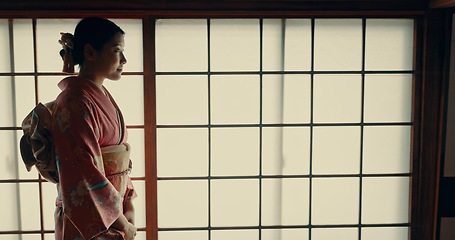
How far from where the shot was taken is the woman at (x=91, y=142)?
2.12 m

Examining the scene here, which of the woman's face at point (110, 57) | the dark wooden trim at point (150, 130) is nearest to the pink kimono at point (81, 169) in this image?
the woman's face at point (110, 57)

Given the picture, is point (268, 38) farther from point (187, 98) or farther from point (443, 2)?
point (443, 2)

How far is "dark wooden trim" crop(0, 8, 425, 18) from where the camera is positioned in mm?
2826

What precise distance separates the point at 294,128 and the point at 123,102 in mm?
1074

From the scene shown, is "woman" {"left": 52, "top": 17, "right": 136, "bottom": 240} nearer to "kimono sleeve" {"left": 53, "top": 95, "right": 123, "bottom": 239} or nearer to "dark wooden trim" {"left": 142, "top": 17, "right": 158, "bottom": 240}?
"kimono sleeve" {"left": 53, "top": 95, "right": 123, "bottom": 239}

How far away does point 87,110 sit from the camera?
217 centimetres

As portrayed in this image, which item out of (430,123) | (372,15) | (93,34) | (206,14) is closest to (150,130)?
(206,14)

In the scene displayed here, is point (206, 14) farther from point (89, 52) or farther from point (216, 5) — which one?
point (89, 52)

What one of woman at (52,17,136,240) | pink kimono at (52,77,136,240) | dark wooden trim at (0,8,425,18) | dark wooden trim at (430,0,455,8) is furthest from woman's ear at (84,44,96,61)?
dark wooden trim at (430,0,455,8)

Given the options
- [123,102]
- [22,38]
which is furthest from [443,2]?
[22,38]

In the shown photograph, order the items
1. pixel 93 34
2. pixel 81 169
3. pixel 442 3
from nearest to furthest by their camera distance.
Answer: pixel 81 169 < pixel 93 34 < pixel 442 3

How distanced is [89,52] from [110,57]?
0.09 metres

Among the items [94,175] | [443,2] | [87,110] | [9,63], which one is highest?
[443,2]

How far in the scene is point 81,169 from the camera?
2.11m
